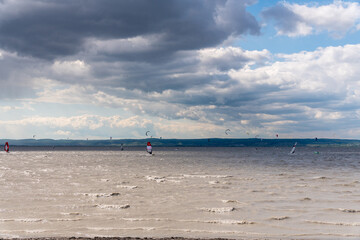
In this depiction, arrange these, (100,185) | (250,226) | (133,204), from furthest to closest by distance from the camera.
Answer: (100,185), (133,204), (250,226)

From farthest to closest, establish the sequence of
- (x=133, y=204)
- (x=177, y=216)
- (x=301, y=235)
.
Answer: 1. (x=133, y=204)
2. (x=177, y=216)
3. (x=301, y=235)

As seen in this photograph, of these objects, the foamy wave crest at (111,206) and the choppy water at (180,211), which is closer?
the choppy water at (180,211)

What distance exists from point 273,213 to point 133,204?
8715 millimetres

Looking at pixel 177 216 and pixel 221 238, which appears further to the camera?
pixel 177 216

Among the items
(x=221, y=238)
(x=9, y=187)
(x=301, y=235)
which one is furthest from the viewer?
(x=9, y=187)

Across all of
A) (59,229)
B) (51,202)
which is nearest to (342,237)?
(59,229)

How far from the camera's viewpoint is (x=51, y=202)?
23922 mm

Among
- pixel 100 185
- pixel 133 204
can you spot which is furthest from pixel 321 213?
pixel 100 185

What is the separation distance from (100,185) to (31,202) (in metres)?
10.4

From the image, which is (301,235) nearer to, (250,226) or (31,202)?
(250,226)

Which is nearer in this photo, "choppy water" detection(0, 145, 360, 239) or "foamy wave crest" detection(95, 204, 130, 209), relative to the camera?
"choppy water" detection(0, 145, 360, 239)

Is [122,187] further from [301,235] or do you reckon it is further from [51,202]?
[301,235]

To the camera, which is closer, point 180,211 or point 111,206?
point 180,211

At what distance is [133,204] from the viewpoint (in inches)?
929
